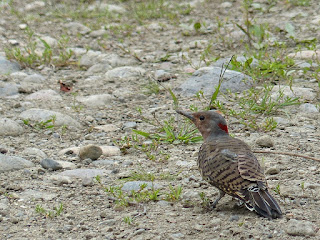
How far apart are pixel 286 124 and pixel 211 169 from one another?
86.2 inches

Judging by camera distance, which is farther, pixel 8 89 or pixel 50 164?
pixel 8 89

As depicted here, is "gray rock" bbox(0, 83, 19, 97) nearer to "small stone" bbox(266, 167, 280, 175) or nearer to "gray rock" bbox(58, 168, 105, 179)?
"gray rock" bbox(58, 168, 105, 179)

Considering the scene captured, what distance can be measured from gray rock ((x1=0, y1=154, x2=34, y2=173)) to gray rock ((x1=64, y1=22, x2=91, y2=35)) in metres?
5.29

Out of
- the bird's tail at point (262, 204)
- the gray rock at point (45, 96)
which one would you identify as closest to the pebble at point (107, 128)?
the gray rock at point (45, 96)

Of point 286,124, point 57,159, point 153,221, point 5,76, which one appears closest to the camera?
Result: point 153,221

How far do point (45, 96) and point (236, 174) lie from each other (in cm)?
391

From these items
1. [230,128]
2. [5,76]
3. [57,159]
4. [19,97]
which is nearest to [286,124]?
[230,128]

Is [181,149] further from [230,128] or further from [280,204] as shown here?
[280,204]

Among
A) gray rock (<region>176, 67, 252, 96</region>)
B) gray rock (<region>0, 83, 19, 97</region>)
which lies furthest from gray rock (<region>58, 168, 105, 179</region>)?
gray rock (<region>0, 83, 19, 97</region>)

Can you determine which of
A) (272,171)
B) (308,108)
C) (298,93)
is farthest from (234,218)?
(298,93)

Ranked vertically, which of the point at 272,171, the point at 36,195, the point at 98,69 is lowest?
the point at 98,69

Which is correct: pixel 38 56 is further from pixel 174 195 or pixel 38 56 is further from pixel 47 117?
pixel 174 195

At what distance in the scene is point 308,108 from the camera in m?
6.75

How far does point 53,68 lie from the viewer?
345 inches
